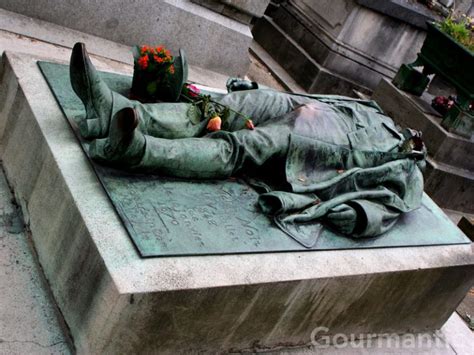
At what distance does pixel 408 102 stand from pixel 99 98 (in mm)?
5256

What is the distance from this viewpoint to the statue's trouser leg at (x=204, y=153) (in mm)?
2824

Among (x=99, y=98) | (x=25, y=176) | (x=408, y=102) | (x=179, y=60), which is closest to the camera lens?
(x=99, y=98)

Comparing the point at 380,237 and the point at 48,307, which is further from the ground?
the point at 380,237

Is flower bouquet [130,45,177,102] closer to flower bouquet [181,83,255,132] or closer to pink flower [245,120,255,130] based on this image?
flower bouquet [181,83,255,132]

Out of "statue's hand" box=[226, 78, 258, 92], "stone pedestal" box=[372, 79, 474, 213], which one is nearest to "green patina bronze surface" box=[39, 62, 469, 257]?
"statue's hand" box=[226, 78, 258, 92]

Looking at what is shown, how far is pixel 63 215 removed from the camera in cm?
273

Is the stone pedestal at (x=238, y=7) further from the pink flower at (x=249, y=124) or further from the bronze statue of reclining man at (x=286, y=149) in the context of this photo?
the pink flower at (x=249, y=124)

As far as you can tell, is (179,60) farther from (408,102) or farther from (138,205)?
(408,102)

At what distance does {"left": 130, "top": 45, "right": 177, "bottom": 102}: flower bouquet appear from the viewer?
11.6 feet

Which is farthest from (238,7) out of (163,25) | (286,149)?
(286,149)

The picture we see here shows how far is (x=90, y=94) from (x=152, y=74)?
747mm

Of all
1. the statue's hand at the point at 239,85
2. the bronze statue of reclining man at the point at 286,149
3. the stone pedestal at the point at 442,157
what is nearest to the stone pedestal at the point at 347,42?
the stone pedestal at the point at 442,157

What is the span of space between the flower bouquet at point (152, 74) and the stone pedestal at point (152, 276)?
1.86 feet

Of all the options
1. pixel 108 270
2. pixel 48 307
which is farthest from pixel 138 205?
pixel 48 307
